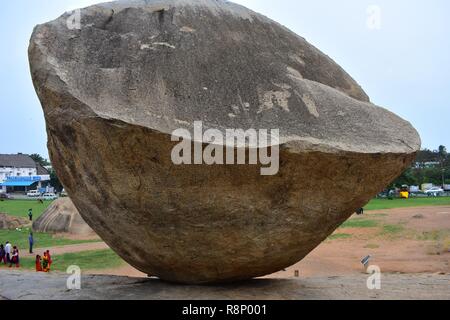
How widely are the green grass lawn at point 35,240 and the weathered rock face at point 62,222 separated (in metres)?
0.50

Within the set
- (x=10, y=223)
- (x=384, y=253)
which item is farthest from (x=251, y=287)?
(x=10, y=223)

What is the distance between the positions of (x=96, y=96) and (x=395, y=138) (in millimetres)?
3110

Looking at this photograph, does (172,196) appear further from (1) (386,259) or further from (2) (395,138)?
(1) (386,259)

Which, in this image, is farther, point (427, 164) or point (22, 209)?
point (427, 164)

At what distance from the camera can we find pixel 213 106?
5199mm

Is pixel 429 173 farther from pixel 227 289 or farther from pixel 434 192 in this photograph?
pixel 227 289

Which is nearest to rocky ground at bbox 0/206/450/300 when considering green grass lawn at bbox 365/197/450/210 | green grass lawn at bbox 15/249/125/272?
green grass lawn at bbox 15/249/125/272

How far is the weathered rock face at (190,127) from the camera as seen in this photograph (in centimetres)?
476

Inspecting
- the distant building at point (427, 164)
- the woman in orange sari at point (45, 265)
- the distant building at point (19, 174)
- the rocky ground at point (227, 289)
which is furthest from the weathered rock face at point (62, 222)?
the distant building at point (427, 164)

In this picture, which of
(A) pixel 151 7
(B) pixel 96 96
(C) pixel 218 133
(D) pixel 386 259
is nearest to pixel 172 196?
(C) pixel 218 133

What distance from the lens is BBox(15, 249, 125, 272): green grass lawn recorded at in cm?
1429

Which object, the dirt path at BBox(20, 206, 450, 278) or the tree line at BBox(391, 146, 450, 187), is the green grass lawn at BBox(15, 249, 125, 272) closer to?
the dirt path at BBox(20, 206, 450, 278)

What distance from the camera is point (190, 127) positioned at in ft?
15.8

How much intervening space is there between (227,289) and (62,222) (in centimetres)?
1905
